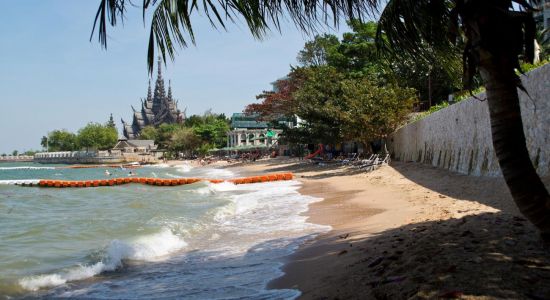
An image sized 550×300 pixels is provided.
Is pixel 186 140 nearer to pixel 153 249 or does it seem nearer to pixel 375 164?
pixel 375 164

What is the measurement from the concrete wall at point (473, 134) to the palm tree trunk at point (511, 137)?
3663 millimetres

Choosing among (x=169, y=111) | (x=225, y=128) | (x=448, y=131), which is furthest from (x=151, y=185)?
(x=169, y=111)

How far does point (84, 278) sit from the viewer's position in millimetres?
6926

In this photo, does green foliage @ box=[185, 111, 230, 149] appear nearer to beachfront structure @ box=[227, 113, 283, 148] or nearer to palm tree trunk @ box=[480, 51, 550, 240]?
beachfront structure @ box=[227, 113, 283, 148]

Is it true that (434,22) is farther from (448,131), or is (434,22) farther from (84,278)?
(448,131)

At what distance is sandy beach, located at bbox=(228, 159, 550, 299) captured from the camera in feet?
11.1

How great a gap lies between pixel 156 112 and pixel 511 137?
124375 mm

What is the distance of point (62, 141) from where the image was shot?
121 metres

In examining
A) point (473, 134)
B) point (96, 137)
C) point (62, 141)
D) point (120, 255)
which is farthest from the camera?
point (62, 141)

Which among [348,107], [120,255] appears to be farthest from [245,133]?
[120,255]

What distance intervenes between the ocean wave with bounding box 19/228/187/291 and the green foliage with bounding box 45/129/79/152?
4540 inches

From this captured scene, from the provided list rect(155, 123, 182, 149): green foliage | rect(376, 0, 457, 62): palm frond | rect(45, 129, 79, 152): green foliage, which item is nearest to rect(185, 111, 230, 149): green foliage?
rect(155, 123, 182, 149): green foliage

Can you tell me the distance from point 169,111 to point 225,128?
1496 inches

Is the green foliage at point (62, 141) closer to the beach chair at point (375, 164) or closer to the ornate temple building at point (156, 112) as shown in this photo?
the ornate temple building at point (156, 112)
